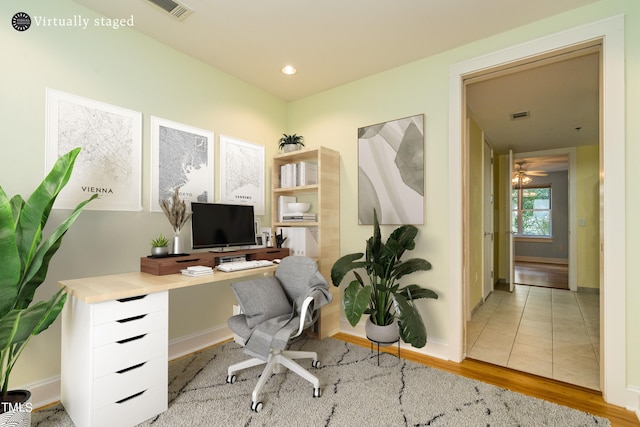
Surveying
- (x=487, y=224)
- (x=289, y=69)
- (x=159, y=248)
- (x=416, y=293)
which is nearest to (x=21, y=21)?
(x=159, y=248)

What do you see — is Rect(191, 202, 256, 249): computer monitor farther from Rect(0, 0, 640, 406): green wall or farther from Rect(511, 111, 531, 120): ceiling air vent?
Rect(511, 111, 531, 120): ceiling air vent

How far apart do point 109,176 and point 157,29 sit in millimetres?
1191

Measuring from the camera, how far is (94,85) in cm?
222

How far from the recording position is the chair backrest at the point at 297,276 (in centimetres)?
228

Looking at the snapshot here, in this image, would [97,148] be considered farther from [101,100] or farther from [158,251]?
[158,251]

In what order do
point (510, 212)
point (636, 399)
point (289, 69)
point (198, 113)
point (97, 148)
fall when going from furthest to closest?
point (510, 212) < point (289, 69) < point (198, 113) < point (97, 148) < point (636, 399)

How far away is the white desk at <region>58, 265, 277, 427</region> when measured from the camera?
63.4 inches

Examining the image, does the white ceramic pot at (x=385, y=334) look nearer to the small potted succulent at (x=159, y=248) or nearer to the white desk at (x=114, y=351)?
the white desk at (x=114, y=351)

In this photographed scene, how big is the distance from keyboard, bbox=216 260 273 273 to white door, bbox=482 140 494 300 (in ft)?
11.0

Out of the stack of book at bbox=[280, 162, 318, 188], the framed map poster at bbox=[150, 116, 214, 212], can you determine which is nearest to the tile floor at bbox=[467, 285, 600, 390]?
the stack of book at bbox=[280, 162, 318, 188]

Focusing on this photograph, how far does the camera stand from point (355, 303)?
2227mm

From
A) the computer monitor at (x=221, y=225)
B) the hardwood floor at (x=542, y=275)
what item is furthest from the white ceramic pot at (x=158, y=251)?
the hardwood floor at (x=542, y=275)

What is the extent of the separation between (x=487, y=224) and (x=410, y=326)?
130 inches

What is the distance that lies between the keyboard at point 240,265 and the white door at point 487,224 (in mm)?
3367
